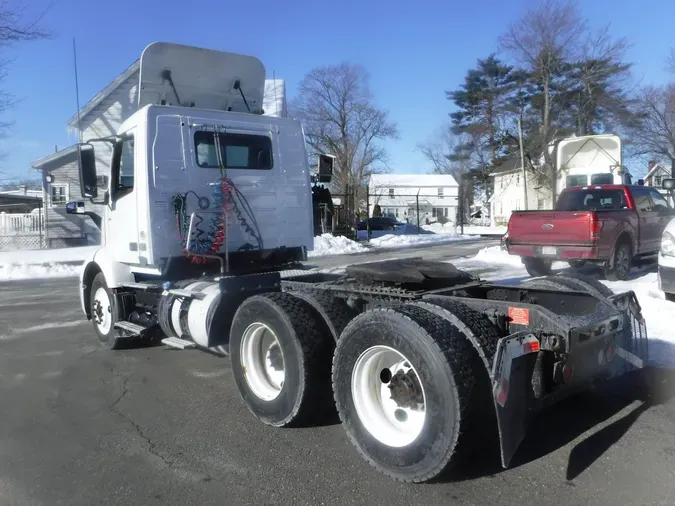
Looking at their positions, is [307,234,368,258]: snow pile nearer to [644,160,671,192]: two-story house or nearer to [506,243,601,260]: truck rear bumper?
[506,243,601,260]: truck rear bumper

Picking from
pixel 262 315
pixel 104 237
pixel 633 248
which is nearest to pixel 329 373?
pixel 262 315

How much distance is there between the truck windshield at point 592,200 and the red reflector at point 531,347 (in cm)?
970

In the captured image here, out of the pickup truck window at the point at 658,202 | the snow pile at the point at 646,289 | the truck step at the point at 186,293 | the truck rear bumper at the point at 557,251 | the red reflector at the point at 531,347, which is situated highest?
the pickup truck window at the point at 658,202

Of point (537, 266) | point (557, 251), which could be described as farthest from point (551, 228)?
point (537, 266)

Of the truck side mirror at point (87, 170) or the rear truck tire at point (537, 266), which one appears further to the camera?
the rear truck tire at point (537, 266)

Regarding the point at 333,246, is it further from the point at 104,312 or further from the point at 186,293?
the point at 186,293

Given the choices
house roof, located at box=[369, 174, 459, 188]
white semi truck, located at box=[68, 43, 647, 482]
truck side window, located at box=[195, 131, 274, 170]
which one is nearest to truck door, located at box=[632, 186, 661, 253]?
white semi truck, located at box=[68, 43, 647, 482]

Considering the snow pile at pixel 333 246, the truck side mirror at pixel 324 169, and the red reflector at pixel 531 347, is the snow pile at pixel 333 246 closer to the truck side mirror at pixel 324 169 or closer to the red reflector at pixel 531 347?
the truck side mirror at pixel 324 169

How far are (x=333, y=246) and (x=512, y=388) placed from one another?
21.1m

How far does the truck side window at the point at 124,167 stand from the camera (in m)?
6.54

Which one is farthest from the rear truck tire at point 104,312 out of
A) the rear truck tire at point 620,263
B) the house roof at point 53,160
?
the house roof at point 53,160

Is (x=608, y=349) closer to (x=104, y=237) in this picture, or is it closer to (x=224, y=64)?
(x=224, y=64)

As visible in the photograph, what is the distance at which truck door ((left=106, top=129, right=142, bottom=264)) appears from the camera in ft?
21.2

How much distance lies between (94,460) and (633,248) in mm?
→ 11050
